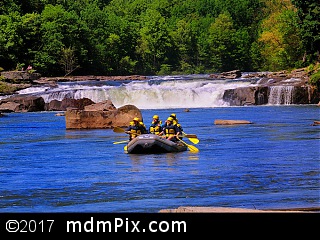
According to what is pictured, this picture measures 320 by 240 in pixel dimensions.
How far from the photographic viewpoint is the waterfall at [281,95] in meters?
66.9

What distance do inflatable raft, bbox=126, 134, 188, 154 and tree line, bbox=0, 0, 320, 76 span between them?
5293 centimetres

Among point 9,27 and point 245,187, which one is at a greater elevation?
point 9,27

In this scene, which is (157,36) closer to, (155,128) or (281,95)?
(281,95)

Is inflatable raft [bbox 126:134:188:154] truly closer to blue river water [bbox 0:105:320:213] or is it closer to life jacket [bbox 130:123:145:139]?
blue river water [bbox 0:105:320:213]

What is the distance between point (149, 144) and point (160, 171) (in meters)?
4.56

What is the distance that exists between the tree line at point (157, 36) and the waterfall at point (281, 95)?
1697cm

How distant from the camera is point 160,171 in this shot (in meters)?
27.1

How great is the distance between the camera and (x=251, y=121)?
161 ft

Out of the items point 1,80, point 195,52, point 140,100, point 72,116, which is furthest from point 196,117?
point 195,52

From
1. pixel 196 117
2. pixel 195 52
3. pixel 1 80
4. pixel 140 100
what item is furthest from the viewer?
pixel 195 52
